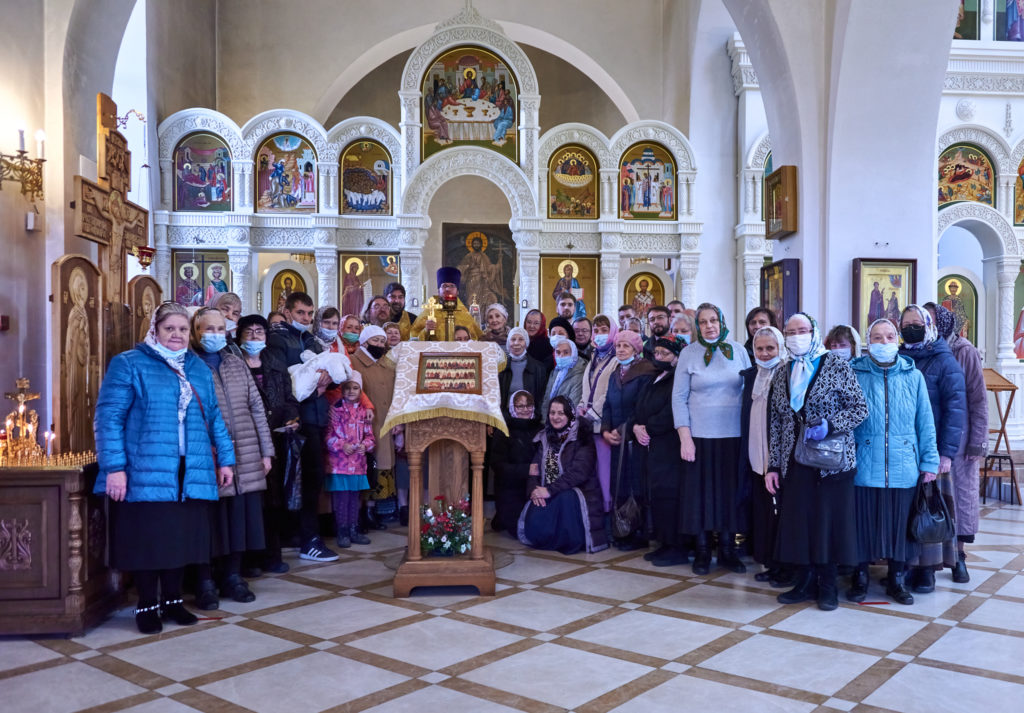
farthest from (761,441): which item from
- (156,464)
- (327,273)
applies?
(327,273)

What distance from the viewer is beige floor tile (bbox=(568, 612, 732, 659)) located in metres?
3.35

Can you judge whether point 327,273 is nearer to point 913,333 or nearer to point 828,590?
point 913,333

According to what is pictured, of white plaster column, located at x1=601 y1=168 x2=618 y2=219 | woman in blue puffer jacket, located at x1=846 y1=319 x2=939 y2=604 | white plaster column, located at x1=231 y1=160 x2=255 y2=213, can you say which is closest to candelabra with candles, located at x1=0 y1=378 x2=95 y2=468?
woman in blue puffer jacket, located at x1=846 y1=319 x2=939 y2=604

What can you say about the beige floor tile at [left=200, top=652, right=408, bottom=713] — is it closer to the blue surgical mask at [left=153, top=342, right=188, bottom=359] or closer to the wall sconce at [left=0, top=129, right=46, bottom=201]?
the blue surgical mask at [left=153, top=342, right=188, bottom=359]

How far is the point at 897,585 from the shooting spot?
4.03 m

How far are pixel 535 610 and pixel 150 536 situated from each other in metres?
Result: 1.73

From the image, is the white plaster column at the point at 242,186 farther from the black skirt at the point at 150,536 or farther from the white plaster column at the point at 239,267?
the black skirt at the point at 150,536

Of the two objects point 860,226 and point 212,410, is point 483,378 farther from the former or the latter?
point 860,226

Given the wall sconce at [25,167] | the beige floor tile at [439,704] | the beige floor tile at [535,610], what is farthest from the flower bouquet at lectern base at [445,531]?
the wall sconce at [25,167]

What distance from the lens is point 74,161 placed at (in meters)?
4.76

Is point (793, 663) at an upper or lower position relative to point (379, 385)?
lower

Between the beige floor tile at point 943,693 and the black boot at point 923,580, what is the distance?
120 centimetres

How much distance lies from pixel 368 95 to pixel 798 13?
12818 mm

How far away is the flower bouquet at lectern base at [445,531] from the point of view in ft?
13.9
